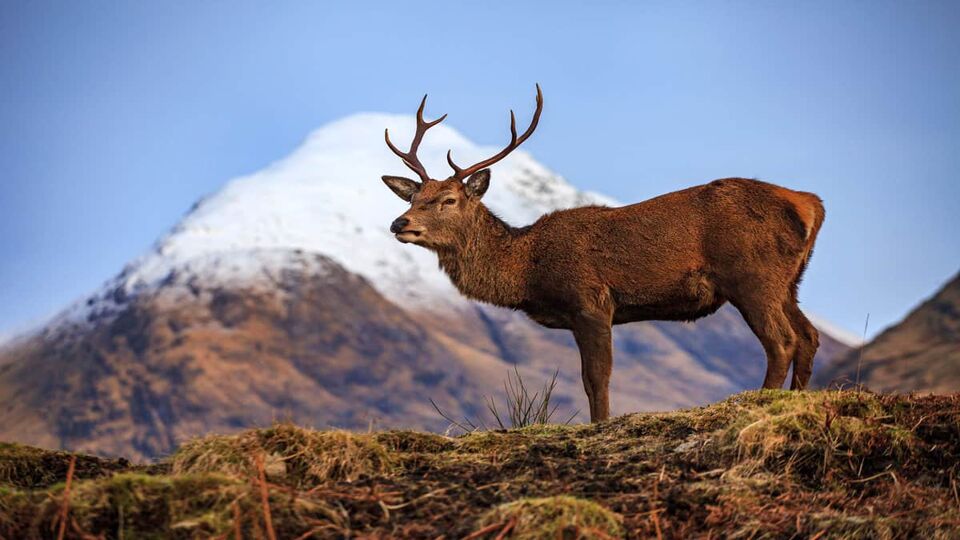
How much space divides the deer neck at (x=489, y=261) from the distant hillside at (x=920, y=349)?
1977 inches

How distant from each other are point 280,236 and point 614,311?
161m

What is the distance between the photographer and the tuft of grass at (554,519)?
5387 mm

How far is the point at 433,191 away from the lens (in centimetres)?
1261

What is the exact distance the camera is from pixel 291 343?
147125 millimetres

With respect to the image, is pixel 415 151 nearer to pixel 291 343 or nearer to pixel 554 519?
pixel 554 519

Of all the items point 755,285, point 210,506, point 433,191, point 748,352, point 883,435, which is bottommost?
point 210,506

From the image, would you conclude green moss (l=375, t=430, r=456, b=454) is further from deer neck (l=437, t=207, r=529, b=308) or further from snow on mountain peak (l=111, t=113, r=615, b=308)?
snow on mountain peak (l=111, t=113, r=615, b=308)

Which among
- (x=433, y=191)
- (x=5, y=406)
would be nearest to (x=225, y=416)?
(x=5, y=406)

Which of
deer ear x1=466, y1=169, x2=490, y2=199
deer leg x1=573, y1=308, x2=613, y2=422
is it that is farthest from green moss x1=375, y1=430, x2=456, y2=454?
deer ear x1=466, y1=169, x2=490, y2=199

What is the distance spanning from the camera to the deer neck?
463 inches

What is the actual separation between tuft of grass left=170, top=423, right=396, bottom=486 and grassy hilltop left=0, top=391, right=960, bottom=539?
0.01m

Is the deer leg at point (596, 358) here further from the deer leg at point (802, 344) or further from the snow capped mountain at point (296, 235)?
the snow capped mountain at point (296, 235)

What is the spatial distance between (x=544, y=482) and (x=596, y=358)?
4.67 metres

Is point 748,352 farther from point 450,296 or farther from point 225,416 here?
point 225,416
